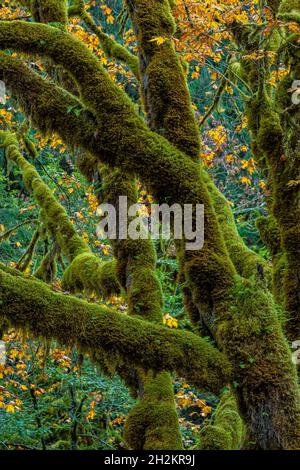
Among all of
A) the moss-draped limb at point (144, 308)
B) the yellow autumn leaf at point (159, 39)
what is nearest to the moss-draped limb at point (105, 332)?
the moss-draped limb at point (144, 308)

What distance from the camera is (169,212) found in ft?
16.4

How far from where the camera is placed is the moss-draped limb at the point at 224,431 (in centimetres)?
519

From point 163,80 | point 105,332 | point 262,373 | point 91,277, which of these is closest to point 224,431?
point 262,373

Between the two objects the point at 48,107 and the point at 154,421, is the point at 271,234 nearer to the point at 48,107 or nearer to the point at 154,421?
the point at 154,421

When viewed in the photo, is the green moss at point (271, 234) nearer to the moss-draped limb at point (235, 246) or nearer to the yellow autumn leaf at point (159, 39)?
the moss-draped limb at point (235, 246)

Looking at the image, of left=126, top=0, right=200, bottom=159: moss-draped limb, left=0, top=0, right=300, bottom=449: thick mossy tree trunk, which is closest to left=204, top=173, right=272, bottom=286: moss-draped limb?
left=126, top=0, right=200, bottom=159: moss-draped limb

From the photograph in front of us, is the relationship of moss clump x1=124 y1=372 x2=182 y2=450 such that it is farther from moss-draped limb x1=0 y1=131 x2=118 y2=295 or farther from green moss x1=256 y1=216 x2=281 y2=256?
green moss x1=256 y1=216 x2=281 y2=256

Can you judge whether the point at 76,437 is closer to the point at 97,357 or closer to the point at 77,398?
the point at 77,398

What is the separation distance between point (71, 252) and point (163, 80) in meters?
2.84

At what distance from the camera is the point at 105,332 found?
14.7 ft

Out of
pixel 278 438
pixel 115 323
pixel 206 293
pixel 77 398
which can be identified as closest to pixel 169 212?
pixel 206 293

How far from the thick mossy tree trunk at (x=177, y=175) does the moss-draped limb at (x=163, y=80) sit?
12 mm

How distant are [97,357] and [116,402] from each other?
6744 millimetres

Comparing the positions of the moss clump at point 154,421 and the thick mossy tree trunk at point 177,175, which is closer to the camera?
the thick mossy tree trunk at point 177,175
